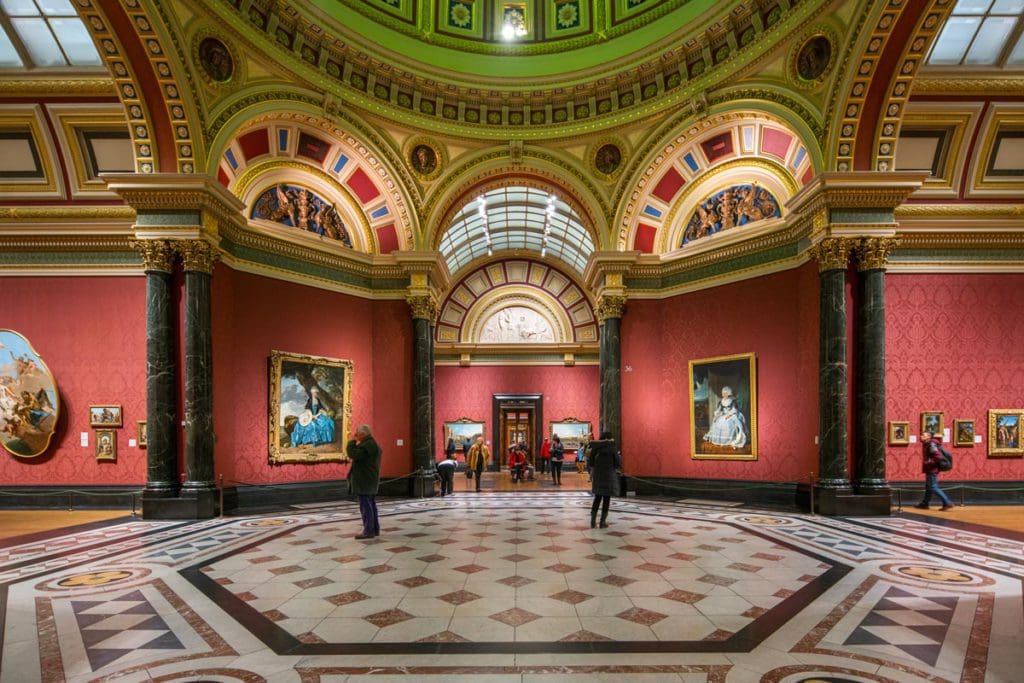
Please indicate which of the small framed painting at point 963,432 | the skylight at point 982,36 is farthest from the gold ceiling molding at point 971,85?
the small framed painting at point 963,432

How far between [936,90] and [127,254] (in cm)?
1868

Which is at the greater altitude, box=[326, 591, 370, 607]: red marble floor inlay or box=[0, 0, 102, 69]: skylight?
box=[0, 0, 102, 69]: skylight

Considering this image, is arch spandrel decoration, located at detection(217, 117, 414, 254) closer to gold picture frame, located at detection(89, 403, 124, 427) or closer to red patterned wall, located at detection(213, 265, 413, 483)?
red patterned wall, located at detection(213, 265, 413, 483)

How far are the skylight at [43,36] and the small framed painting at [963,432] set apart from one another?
2052cm

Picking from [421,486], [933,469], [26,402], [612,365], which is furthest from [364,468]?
[933,469]

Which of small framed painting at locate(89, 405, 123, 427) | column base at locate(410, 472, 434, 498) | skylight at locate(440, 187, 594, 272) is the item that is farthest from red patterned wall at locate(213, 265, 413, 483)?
skylight at locate(440, 187, 594, 272)

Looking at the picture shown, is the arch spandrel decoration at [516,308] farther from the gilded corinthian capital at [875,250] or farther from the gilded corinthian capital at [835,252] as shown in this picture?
the gilded corinthian capital at [875,250]

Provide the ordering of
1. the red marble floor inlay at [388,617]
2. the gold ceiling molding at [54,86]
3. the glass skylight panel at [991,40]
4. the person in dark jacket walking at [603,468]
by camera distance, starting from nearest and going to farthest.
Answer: the red marble floor inlay at [388,617] → the person in dark jacket walking at [603,468] → the glass skylight panel at [991,40] → the gold ceiling molding at [54,86]

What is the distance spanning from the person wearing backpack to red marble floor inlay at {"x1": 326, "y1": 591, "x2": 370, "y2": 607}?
12193 millimetres

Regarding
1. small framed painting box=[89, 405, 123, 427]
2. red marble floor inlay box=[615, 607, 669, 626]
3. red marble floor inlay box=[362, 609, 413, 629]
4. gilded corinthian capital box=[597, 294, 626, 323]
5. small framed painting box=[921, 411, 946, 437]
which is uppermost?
gilded corinthian capital box=[597, 294, 626, 323]

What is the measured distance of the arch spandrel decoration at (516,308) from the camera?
1142 inches

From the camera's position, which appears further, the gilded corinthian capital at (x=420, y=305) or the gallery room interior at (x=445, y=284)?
the gilded corinthian capital at (x=420, y=305)

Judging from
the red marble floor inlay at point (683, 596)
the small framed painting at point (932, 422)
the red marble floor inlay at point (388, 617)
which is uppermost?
the small framed painting at point (932, 422)

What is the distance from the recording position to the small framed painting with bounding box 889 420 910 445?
12539mm
